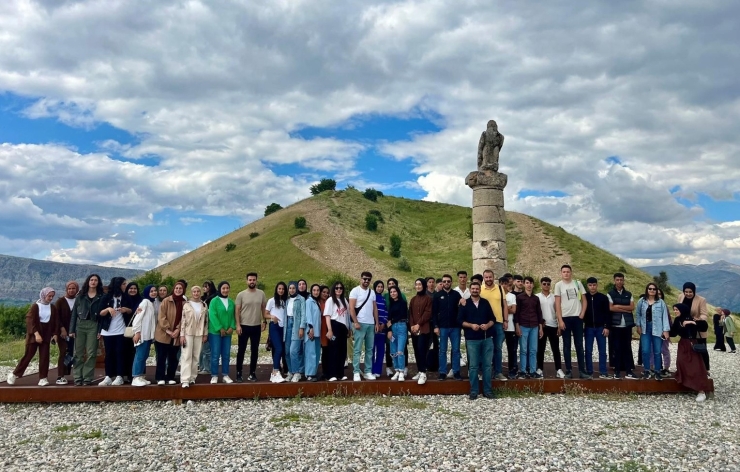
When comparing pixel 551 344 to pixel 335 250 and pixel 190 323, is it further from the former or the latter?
pixel 335 250

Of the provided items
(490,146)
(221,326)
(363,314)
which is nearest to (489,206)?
(490,146)

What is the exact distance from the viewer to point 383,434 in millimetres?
6770

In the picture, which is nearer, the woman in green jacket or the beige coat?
the beige coat

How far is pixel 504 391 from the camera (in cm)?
925

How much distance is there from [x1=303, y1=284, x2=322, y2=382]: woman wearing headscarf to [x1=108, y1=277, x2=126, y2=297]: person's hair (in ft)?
11.0

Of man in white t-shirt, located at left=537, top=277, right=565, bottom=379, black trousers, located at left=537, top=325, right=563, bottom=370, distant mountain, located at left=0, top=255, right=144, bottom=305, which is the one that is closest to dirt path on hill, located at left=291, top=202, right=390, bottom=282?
black trousers, located at left=537, top=325, right=563, bottom=370

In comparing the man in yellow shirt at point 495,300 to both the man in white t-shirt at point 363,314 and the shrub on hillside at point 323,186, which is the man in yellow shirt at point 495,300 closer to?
the man in white t-shirt at point 363,314

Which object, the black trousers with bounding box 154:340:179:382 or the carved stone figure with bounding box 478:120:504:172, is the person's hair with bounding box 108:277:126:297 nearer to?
the black trousers with bounding box 154:340:179:382

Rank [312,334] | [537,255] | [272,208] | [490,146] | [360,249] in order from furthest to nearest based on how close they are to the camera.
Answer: [272,208] → [360,249] → [537,255] → [490,146] → [312,334]

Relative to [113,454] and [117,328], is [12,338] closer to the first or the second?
[117,328]

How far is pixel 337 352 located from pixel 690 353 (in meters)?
6.30

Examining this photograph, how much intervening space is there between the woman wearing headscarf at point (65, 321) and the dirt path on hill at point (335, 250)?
3152 cm

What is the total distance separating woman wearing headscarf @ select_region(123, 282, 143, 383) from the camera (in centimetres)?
912

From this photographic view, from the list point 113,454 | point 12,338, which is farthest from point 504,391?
point 12,338
